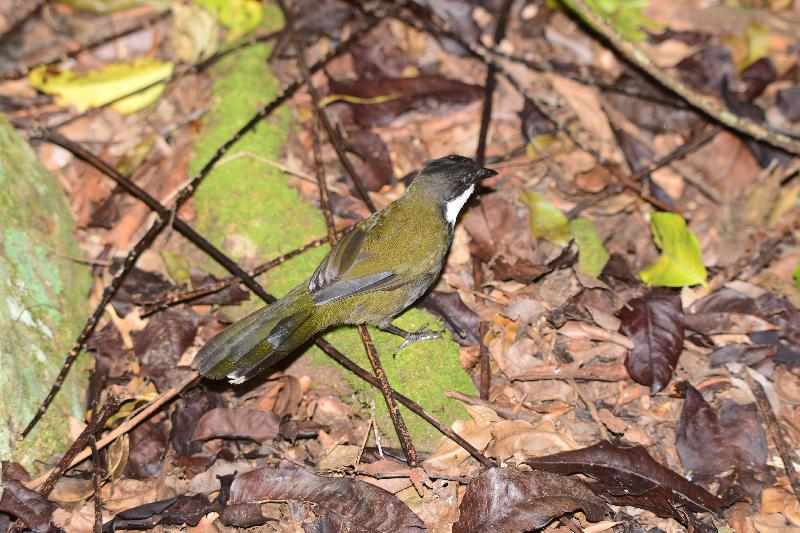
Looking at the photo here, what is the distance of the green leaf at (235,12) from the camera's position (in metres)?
6.36

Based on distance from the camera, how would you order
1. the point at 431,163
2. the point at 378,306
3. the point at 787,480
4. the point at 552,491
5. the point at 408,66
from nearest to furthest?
the point at 552,491 < the point at 787,480 < the point at 378,306 < the point at 431,163 < the point at 408,66

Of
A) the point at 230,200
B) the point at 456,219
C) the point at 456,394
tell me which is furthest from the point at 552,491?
the point at 230,200

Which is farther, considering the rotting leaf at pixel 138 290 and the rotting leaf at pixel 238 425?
the rotting leaf at pixel 138 290

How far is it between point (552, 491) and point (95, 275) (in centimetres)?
357

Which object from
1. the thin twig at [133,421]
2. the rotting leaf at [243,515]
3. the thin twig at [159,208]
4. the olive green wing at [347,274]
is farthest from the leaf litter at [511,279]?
the olive green wing at [347,274]

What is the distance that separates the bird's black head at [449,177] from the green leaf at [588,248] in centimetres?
93

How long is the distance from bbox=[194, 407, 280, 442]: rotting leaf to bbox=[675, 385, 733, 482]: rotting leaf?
245cm

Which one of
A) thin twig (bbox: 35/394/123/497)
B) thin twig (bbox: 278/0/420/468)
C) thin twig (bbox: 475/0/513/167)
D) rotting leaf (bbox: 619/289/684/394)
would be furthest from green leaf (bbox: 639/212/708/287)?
thin twig (bbox: 35/394/123/497)

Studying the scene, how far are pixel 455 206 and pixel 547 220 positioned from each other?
33.3 inches

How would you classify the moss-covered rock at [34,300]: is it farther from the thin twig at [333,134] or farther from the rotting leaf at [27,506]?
the thin twig at [333,134]

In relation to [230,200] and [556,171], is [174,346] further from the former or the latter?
[556,171]

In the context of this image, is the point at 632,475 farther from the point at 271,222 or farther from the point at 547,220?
the point at 271,222

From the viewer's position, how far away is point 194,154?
548 centimetres

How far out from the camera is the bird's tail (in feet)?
12.7
